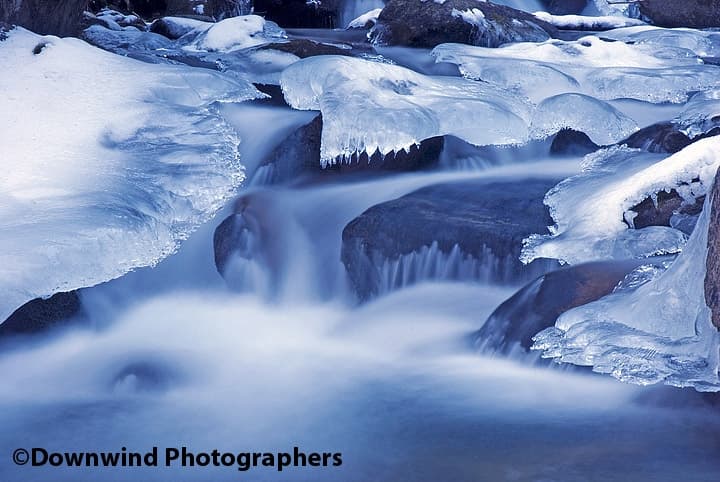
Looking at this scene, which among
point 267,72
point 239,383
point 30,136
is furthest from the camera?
point 267,72

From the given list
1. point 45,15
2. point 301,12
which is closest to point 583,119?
point 45,15

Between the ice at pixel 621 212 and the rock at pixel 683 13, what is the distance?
227 inches

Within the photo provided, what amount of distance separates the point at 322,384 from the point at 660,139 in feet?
9.48

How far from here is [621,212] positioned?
470 centimetres

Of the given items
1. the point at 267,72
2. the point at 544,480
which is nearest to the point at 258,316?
the point at 544,480

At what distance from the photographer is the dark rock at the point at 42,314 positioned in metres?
4.49

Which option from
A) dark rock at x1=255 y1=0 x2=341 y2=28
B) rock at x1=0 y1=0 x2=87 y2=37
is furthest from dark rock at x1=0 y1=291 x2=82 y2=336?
dark rock at x1=255 y1=0 x2=341 y2=28

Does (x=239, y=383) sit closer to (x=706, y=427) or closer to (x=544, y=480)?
(x=544, y=480)

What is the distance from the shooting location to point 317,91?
19.8 feet

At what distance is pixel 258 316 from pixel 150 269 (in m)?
0.69

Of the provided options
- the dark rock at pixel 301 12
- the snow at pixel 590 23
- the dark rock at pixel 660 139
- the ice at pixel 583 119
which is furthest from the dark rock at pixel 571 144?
the dark rock at pixel 301 12

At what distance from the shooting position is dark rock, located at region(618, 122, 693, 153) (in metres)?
5.58

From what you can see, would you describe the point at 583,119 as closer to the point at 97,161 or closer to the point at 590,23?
the point at 97,161

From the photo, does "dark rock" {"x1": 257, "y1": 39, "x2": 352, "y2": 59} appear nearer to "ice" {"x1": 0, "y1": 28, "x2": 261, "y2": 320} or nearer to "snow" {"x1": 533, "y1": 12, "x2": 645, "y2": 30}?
"ice" {"x1": 0, "y1": 28, "x2": 261, "y2": 320}
